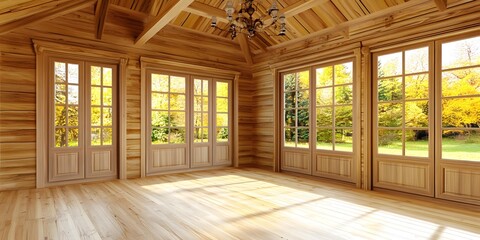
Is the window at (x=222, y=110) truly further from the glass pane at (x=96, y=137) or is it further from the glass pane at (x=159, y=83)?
the glass pane at (x=96, y=137)

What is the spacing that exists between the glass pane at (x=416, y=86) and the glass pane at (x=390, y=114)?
0.74ft

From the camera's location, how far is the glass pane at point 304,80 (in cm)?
560

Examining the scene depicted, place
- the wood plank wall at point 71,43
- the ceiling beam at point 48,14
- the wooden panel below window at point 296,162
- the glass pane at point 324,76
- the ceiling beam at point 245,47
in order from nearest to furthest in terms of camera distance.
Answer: the ceiling beam at point 48,14
the wood plank wall at point 71,43
the glass pane at point 324,76
the wooden panel below window at point 296,162
the ceiling beam at point 245,47

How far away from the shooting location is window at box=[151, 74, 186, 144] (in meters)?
5.61

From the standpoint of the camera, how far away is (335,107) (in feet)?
16.7

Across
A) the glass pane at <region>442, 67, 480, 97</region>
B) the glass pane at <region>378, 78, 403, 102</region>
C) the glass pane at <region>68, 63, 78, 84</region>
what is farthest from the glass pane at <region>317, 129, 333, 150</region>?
the glass pane at <region>68, 63, 78, 84</region>

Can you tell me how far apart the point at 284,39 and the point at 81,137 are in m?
4.34

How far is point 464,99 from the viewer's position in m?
3.68

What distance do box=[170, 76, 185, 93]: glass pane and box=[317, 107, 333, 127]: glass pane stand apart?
112 inches

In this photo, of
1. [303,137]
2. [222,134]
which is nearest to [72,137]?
[222,134]

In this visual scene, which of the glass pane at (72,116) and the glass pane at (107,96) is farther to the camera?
the glass pane at (107,96)

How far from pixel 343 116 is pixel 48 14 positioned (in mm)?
5125

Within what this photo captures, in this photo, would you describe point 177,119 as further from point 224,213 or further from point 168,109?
point 224,213

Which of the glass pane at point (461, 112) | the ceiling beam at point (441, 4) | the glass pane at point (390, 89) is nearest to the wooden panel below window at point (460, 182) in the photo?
the glass pane at point (461, 112)
